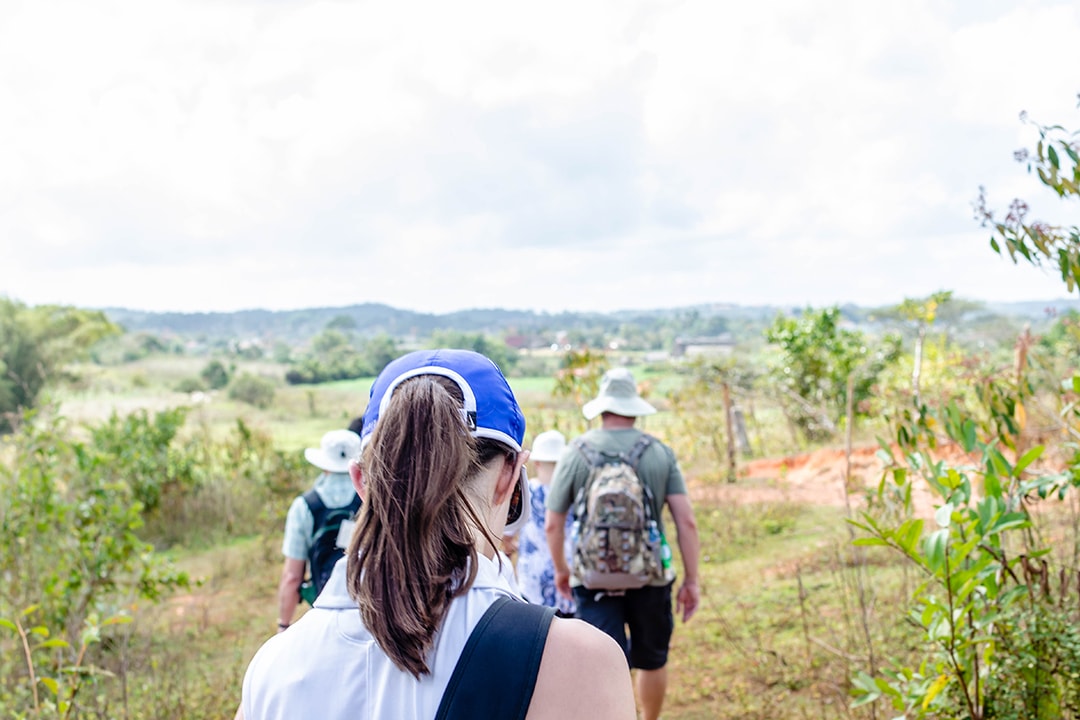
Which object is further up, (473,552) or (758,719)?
(473,552)

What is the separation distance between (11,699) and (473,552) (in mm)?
3939

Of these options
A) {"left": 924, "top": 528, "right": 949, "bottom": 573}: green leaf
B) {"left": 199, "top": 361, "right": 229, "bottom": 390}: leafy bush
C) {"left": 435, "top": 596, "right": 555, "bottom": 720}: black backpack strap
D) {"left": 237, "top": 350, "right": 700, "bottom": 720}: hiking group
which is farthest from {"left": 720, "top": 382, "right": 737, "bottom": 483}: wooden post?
{"left": 199, "top": 361, "right": 229, "bottom": 390}: leafy bush

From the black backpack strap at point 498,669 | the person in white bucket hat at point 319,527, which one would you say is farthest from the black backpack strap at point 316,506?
the black backpack strap at point 498,669

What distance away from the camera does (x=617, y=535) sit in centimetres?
359

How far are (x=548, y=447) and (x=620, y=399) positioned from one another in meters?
0.76

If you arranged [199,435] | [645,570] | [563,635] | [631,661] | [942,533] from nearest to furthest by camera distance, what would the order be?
[563,635]
[942,533]
[645,570]
[631,661]
[199,435]

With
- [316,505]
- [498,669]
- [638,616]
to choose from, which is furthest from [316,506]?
[498,669]

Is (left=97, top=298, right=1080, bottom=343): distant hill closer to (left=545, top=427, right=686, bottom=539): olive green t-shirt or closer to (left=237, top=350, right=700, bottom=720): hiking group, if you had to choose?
(left=545, top=427, right=686, bottom=539): olive green t-shirt

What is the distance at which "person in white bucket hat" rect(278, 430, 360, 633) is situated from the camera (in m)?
3.97

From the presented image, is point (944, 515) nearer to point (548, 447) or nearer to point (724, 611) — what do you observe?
point (548, 447)

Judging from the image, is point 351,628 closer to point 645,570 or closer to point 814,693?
point 645,570

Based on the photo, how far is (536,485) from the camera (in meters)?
4.52

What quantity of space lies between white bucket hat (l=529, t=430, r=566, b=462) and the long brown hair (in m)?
3.39

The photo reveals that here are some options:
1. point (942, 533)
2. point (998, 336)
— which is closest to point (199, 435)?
point (942, 533)
